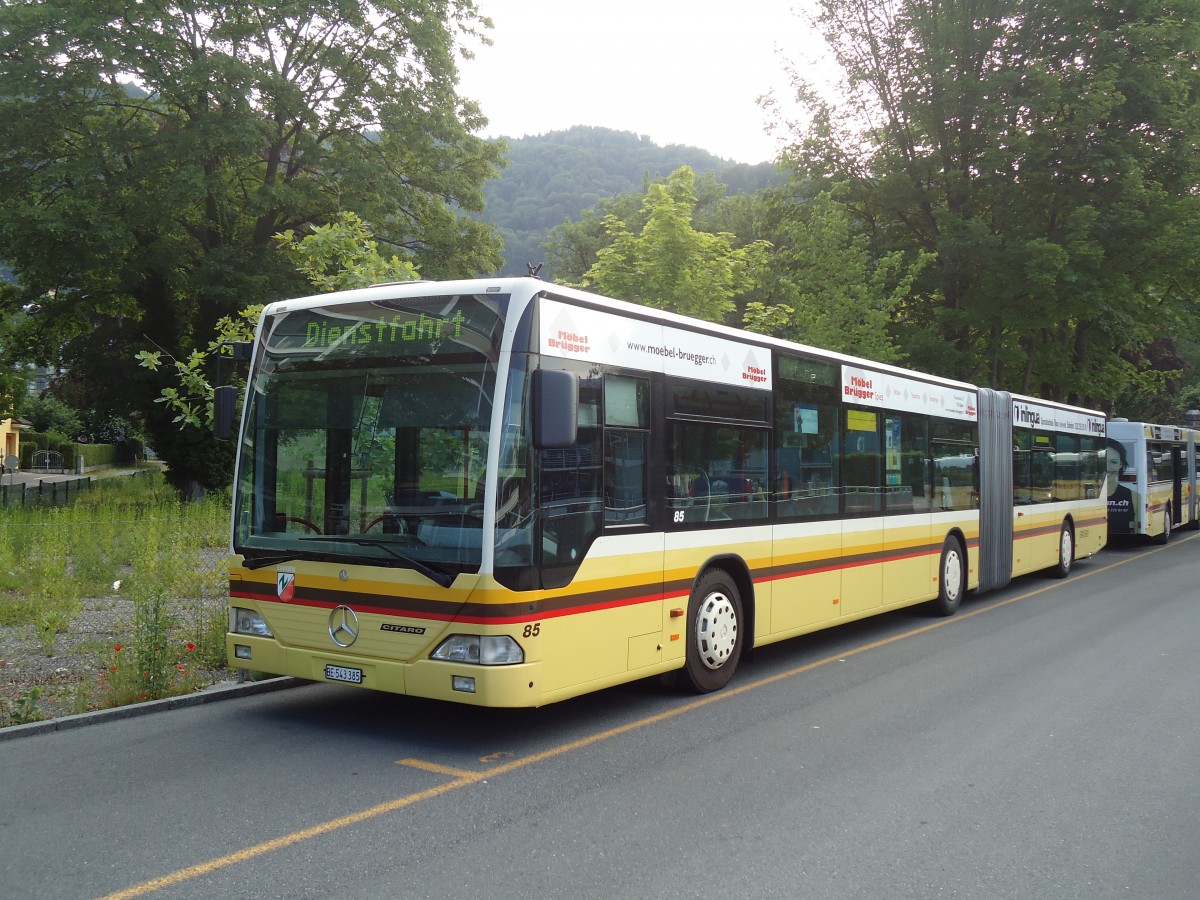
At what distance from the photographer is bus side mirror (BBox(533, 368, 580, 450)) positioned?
595 cm

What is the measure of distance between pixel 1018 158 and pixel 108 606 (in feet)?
74.0

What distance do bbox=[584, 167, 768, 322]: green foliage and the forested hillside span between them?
40.0 m

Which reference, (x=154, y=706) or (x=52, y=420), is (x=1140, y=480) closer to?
(x=154, y=706)

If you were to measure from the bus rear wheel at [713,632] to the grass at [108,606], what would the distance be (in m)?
4.01

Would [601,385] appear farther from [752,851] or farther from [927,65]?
[927,65]

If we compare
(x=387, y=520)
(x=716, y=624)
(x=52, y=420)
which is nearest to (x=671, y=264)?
(x=716, y=624)

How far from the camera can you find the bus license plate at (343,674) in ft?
21.3

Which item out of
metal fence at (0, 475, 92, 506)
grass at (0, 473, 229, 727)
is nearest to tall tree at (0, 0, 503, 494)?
metal fence at (0, 475, 92, 506)

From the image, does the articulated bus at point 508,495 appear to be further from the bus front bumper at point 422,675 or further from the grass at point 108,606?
the grass at point 108,606

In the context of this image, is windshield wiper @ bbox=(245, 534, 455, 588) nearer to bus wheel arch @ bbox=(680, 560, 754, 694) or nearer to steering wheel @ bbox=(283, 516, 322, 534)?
steering wheel @ bbox=(283, 516, 322, 534)

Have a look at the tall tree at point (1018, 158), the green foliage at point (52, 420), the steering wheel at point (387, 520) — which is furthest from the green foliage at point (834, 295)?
the green foliage at point (52, 420)

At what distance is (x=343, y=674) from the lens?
6539 millimetres

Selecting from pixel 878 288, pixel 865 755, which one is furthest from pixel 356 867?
pixel 878 288

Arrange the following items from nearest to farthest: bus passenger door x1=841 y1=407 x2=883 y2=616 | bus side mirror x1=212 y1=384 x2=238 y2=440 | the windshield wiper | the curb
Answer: the windshield wiper
the curb
bus side mirror x1=212 y1=384 x2=238 y2=440
bus passenger door x1=841 y1=407 x2=883 y2=616
